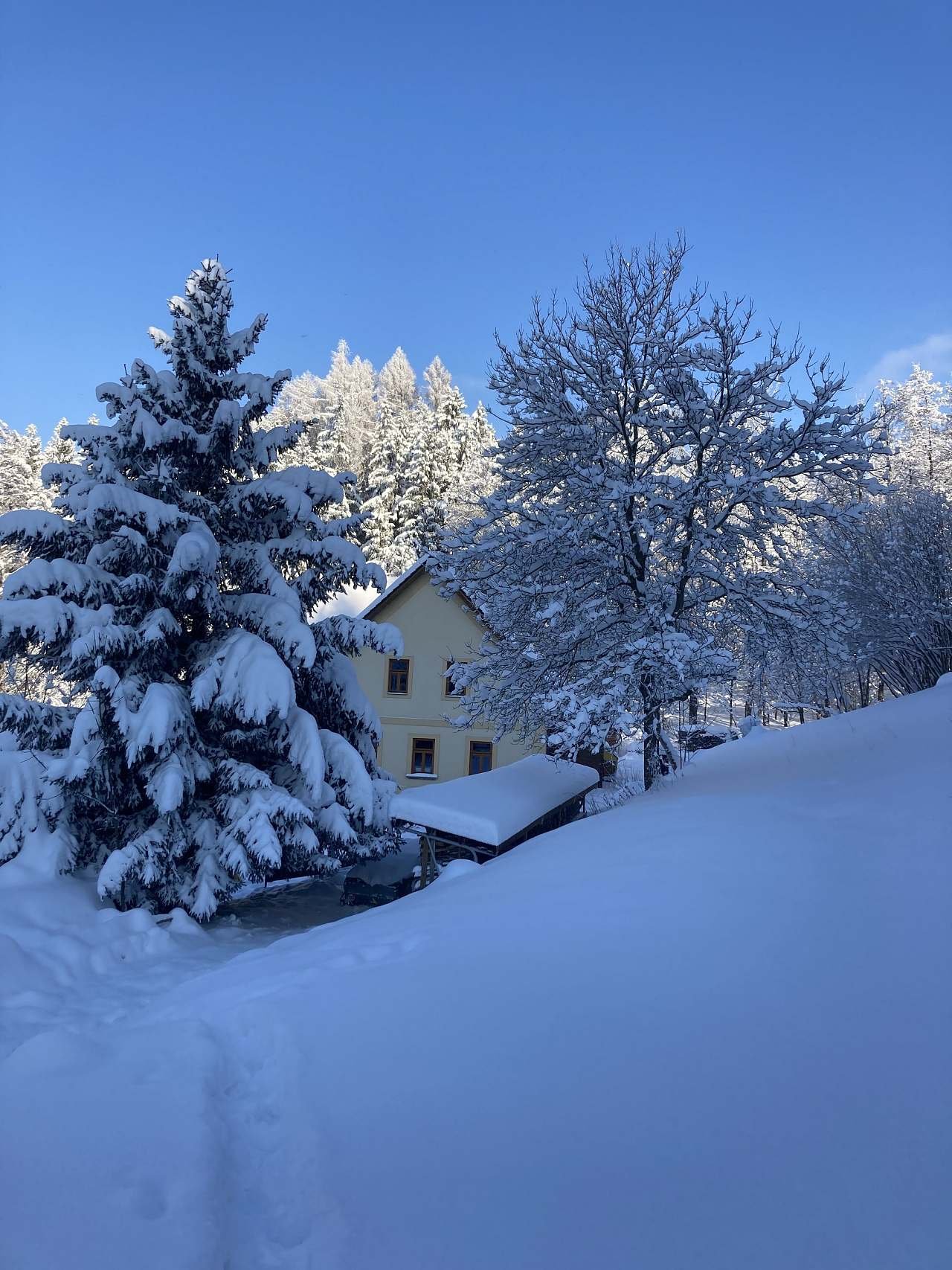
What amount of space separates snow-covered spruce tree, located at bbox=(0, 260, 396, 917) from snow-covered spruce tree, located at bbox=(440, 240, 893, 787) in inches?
122

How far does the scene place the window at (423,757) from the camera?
25922mm

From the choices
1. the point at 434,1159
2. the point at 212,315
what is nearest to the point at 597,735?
the point at 434,1159

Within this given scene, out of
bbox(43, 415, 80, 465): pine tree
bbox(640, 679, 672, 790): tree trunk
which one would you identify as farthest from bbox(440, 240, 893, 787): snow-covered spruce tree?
bbox(43, 415, 80, 465): pine tree

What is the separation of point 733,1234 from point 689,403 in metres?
12.0

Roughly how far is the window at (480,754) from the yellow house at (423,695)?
0.09 feet

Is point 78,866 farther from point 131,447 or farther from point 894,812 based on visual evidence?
point 894,812

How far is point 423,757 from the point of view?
26.1 m

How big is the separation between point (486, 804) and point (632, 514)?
237 inches

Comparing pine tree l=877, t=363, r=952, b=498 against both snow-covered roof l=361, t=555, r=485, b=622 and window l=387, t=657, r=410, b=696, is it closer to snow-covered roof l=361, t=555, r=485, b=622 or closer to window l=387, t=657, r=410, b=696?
snow-covered roof l=361, t=555, r=485, b=622

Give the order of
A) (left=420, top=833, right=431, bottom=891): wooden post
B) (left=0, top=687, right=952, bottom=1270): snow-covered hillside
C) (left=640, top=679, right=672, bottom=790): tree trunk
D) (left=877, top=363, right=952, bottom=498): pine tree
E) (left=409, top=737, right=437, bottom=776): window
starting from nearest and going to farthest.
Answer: (left=0, top=687, right=952, bottom=1270): snow-covered hillside → (left=640, top=679, right=672, bottom=790): tree trunk → (left=420, top=833, right=431, bottom=891): wooden post → (left=409, top=737, right=437, bottom=776): window → (left=877, top=363, right=952, bottom=498): pine tree

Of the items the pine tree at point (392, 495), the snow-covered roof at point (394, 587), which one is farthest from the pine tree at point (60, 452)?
the snow-covered roof at point (394, 587)

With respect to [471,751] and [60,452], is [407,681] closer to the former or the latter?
[471,751]

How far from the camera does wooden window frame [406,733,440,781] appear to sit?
1016 inches

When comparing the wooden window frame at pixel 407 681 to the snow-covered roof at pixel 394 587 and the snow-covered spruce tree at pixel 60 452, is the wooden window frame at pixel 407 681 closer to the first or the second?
the snow-covered roof at pixel 394 587
